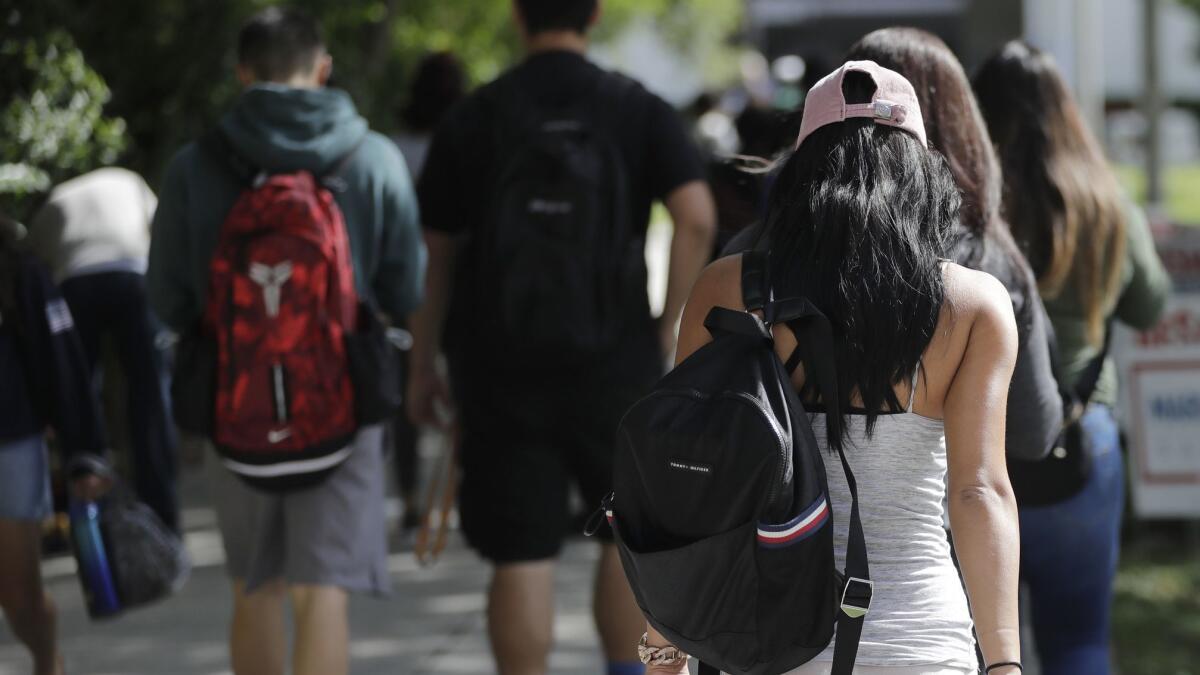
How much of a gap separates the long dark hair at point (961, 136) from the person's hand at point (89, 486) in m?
2.40

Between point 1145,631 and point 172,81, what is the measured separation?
5.36 m

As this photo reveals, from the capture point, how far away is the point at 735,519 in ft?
7.71

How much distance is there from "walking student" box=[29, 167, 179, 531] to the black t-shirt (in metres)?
2.33

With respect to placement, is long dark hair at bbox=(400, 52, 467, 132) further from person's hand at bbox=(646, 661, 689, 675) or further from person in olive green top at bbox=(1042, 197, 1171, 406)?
person's hand at bbox=(646, 661, 689, 675)

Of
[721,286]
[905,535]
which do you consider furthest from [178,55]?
[905,535]

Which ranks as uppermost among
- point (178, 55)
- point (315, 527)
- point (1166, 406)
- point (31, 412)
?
point (178, 55)

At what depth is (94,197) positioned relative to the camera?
643 centimetres

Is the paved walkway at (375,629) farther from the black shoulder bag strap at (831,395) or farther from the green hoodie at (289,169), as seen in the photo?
Result: the black shoulder bag strap at (831,395)

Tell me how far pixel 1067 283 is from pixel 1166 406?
320 centimetres

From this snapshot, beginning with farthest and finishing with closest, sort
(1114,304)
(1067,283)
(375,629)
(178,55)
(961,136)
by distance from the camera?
(178,55)
(375,629)
(1114,304)
(1067,283)
(961,136)

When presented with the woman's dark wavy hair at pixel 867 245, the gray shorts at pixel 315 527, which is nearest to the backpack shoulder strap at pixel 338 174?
the gray shorts at pixel 315 527

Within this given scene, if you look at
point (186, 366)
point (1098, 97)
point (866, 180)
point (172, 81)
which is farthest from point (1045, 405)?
point (172, 81)

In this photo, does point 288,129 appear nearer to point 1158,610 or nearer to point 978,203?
point 978,203

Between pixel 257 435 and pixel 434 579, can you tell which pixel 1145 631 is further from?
pixel 257 435
